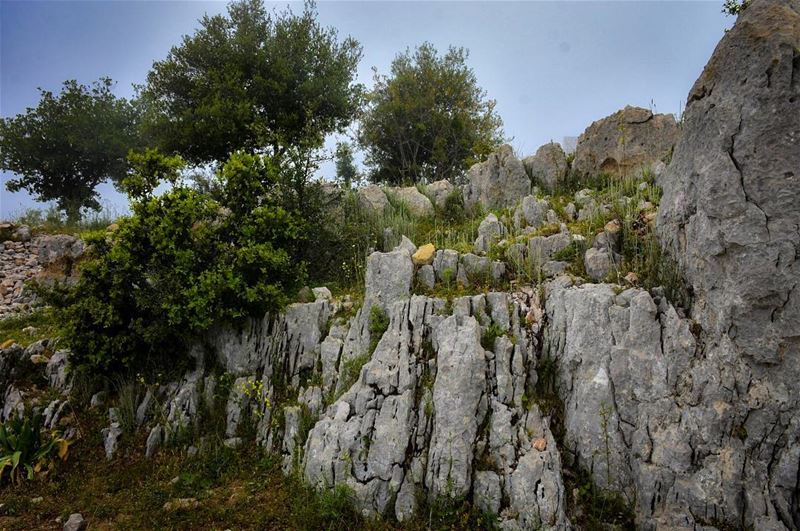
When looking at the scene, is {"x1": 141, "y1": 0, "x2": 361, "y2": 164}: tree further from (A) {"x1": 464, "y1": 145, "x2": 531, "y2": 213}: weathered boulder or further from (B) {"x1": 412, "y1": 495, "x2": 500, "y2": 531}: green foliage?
(B) {"x1": 412, "y1": 495, "x2": 500, "y2": 531}: green foliage

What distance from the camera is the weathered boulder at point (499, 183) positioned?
50.9 feet

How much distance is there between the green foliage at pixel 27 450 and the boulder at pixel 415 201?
1161cm

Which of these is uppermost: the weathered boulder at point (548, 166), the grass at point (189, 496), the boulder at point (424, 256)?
the weathered boulder at point (548, 166)

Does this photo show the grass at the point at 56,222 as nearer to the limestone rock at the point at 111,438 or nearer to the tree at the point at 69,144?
the tree at the point at 69,144

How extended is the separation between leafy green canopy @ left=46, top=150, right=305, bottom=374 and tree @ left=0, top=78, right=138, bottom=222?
16.1 m

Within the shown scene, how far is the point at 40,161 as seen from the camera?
2519cm

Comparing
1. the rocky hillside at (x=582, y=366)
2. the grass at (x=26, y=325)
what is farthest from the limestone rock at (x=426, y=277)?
the grass at (x=26, y=325)

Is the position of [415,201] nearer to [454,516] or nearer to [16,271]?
[454,516]

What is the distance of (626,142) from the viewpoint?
48.4ft

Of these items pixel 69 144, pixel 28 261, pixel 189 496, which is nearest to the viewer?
pixel 189 496

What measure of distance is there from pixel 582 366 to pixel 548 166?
930 centimetres

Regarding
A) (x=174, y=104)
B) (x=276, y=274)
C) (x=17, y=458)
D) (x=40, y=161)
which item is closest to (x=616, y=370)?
(x=276, y=274)

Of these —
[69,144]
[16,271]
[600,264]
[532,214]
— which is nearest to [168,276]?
[532,214]

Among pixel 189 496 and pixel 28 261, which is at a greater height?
pixel 28 261
